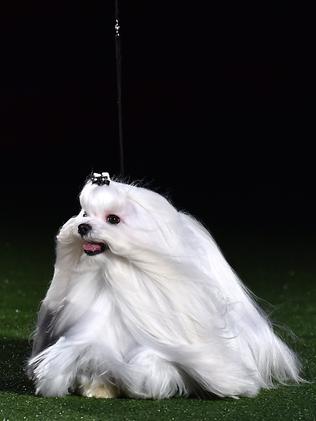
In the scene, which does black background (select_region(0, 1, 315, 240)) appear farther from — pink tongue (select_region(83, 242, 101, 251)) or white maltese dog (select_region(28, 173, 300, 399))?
pink tongue (select_region(83, 242, 101, 251))

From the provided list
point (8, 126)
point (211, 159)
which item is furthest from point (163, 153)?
point (8, 126)

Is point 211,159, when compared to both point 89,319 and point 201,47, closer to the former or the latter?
point 201,47

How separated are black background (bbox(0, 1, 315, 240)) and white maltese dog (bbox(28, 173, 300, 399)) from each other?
5.96 metres

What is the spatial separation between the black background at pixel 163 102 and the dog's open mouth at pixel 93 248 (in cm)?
607

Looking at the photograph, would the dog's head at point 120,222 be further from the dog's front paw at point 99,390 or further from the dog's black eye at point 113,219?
the dog's front paw at point 99,390

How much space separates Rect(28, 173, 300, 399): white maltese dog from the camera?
13.0ft

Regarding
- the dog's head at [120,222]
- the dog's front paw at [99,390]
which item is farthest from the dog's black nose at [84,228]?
the dog's front paw at [99,390]

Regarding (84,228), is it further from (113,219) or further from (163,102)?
(163,102)

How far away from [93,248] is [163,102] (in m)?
7.09

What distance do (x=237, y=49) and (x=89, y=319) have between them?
700 centimetres

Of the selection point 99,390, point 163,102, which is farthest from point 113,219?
point 163,102

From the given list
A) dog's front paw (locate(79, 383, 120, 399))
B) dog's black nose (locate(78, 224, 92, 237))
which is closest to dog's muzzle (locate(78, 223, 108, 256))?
dog's black nose (locate(78, 224, 92, 237))

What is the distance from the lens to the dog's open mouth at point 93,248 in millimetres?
3982

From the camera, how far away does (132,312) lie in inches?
157
